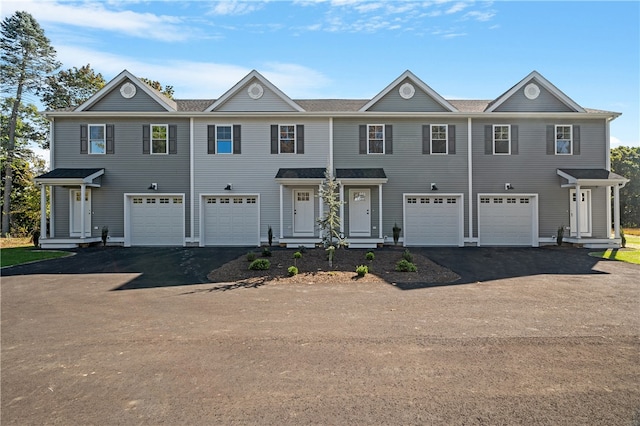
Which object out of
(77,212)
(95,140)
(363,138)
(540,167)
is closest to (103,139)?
(95,140)

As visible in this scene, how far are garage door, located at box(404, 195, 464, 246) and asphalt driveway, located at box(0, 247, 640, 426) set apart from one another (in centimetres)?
791

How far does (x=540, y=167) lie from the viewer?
17016 millimetres

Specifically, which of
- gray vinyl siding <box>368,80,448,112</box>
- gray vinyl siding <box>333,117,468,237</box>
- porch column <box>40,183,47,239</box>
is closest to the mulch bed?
gray vinyl siding <box>333,117,468,237</box>

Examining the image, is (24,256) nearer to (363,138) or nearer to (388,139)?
(363,138)

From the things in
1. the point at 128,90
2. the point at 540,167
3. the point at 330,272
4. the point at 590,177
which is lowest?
the point at 330,272

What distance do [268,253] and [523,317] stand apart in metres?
8.37

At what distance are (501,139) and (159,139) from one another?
15.8 meters

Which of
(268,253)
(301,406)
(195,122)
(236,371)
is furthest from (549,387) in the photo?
(195,122)

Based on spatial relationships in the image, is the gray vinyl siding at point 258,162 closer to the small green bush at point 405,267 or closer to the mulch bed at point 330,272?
the mulch bed at point 330,272

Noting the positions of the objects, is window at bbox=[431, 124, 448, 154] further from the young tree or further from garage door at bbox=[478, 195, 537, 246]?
the young tree

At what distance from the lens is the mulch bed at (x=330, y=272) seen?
9703mm

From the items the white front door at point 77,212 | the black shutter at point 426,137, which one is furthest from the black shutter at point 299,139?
the white front door at point 77,212

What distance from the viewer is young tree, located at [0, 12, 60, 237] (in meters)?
27.4

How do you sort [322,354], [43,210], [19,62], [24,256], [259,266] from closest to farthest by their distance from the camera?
[322,354], [259,266], [24,256], [43,210], [19,62]
